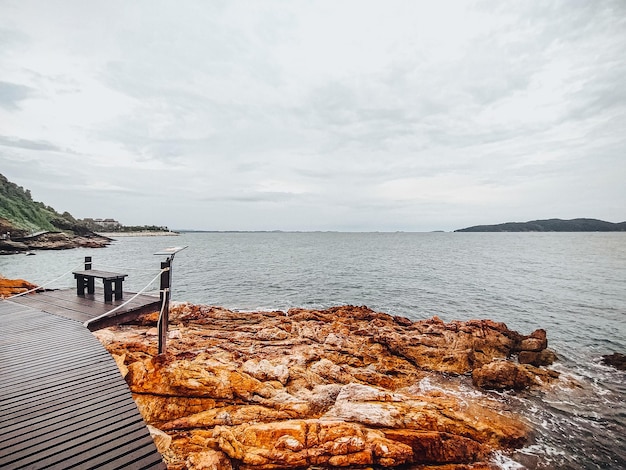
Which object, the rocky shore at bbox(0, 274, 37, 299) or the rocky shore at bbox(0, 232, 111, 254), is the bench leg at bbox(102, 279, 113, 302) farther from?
the rocky shore at bbox(0, 232, 111, 254)

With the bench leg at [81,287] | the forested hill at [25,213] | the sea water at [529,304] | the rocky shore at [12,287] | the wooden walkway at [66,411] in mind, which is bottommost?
the sea water at [529,304]

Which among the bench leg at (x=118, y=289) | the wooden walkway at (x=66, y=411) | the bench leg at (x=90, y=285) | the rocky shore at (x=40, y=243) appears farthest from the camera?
the rocky shore at (x=40, y=243)

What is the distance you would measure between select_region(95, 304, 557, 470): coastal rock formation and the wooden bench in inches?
86.1

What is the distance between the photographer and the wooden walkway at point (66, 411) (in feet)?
14.0

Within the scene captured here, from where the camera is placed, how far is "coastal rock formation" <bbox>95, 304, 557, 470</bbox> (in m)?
6.81

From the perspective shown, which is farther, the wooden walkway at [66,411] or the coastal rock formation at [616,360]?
the coastal rock formation at [616,360]

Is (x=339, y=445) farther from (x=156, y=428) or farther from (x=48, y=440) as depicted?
(x=48, y=440)

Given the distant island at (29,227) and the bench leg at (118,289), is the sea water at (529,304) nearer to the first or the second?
the bench leg at (118,289)

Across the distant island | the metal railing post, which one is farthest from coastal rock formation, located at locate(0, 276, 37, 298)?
the distant island

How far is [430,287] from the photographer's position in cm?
3666

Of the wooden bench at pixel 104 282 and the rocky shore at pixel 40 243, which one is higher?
the wooden bench at pixel 104 282

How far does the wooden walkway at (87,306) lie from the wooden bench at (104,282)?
24cm

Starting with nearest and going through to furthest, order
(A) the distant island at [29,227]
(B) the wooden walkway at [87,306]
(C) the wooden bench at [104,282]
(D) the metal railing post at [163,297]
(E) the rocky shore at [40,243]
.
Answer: (D) the metal railing post at [163,297], (B) the wooden walkway at [87,306], (C) the wooden bench at [104,282], (E) the rocky shore at [40,243], (A) the distant island at [29,227]

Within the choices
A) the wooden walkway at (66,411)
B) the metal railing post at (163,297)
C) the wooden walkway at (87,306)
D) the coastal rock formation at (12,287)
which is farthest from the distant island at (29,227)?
the wooden walkway at (66,411)
